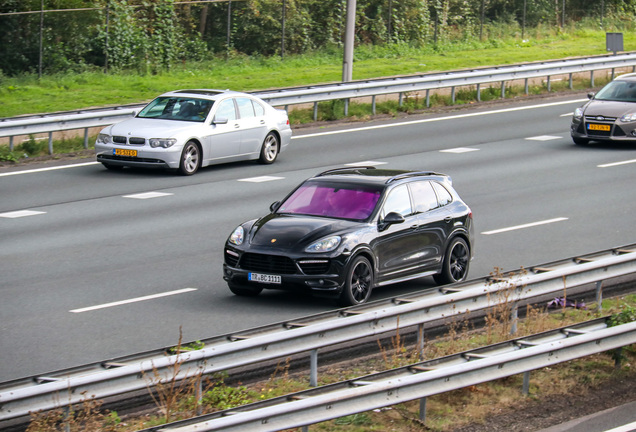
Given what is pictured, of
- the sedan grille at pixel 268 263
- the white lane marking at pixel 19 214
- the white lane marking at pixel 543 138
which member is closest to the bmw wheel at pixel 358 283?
the sedan grille at pixel 268 263

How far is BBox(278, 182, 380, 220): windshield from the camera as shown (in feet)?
45.7

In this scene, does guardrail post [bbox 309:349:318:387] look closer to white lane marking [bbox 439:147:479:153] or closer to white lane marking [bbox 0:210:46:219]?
white lane marking [bbox 0:210:46:219]

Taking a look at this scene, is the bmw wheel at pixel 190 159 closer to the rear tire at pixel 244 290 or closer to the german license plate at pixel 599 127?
the rear tire at pixel 244 290

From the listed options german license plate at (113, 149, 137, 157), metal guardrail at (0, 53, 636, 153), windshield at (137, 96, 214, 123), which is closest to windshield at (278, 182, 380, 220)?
german license plate at (113, 149, 137, 157)

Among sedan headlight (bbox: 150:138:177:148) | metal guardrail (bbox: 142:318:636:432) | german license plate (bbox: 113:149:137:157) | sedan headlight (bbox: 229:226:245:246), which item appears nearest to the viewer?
metal guardrail (bbox: 142:318:636:432)

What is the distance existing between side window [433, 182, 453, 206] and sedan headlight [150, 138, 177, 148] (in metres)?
8.25

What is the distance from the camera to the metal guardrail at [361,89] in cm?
2452

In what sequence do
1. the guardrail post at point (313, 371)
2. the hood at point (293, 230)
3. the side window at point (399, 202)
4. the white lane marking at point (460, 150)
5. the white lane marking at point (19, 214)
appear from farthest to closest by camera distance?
the white lane marking at point (460, 150) < the white lane marking at point (19, 214) < the side window at point (399, 202) < the hood at point (293, 230) < the guardrail post at point (313, 371)

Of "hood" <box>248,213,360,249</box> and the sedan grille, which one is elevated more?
"hood" <box>248,213,360,249</box>

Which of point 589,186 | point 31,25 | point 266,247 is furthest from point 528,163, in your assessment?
point 31,25

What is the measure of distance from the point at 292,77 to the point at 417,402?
92.1 ft

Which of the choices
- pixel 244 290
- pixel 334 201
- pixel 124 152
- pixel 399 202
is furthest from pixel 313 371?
pixel 124 152

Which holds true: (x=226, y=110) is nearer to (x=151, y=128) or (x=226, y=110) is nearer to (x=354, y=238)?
(x=151, y=128)

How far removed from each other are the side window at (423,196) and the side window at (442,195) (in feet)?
0.28
